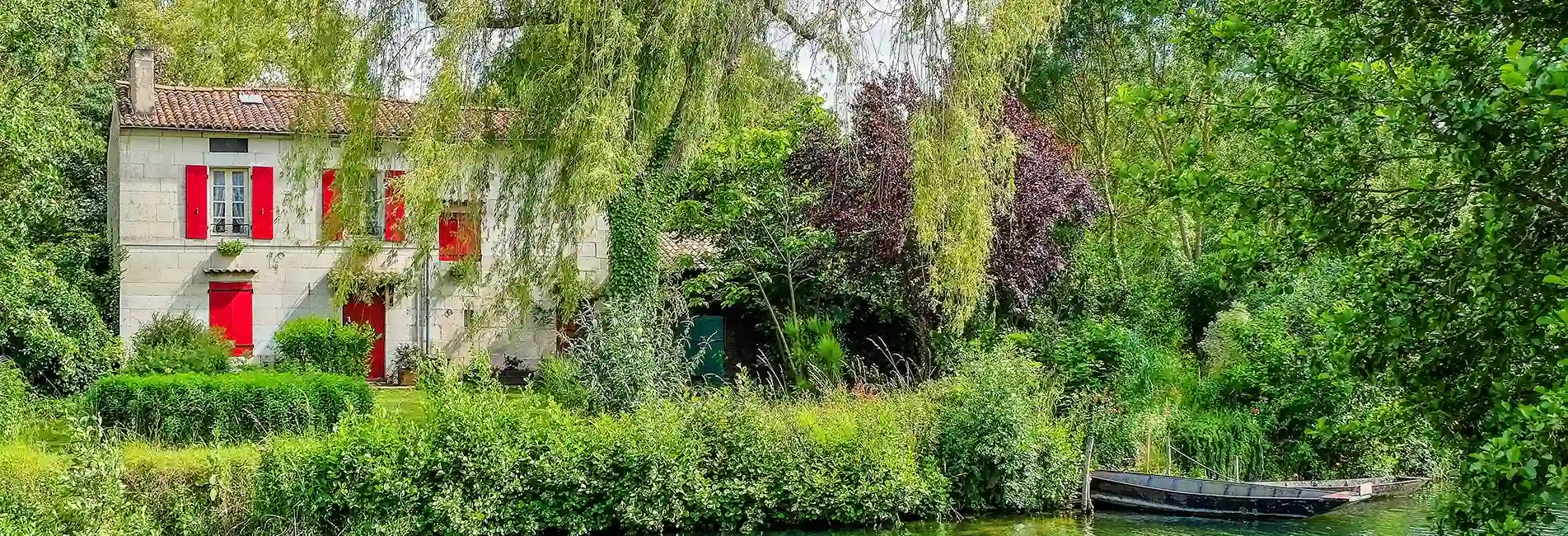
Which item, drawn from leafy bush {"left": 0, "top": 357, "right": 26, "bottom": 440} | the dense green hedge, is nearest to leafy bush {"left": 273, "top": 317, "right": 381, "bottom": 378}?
leafy bush {"left": 0, "top": 357, "right": 26, "bottom": 440}

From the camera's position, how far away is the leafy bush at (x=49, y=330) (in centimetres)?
1550

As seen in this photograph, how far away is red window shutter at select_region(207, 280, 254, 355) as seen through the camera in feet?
72.3

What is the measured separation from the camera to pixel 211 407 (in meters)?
14.0

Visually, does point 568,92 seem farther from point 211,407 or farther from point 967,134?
point 211,407

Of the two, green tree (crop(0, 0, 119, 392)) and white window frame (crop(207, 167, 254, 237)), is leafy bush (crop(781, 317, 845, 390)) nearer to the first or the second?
green tree (crop(0, 0, 119, 392))

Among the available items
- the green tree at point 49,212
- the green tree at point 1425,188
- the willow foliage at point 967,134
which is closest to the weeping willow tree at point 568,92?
the willow foliage at point 967,134

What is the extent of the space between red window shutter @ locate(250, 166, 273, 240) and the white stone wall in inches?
4.5

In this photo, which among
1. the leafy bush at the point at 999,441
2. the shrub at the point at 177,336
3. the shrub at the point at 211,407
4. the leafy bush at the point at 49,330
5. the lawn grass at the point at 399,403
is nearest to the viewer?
the lawn grass at the point at 399,403

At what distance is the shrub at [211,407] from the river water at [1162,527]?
5517 millimetres

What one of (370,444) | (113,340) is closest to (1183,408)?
(370,444)

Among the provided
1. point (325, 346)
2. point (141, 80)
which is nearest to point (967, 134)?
point (325, 346)

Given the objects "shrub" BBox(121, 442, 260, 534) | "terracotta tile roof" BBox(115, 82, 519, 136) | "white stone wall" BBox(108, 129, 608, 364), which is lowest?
"shrub" BBox(121, 442, 260, 534)

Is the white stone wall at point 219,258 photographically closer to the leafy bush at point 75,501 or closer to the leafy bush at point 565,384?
the leafy bush at point 565,384

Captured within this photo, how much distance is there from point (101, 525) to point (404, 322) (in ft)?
42.4
